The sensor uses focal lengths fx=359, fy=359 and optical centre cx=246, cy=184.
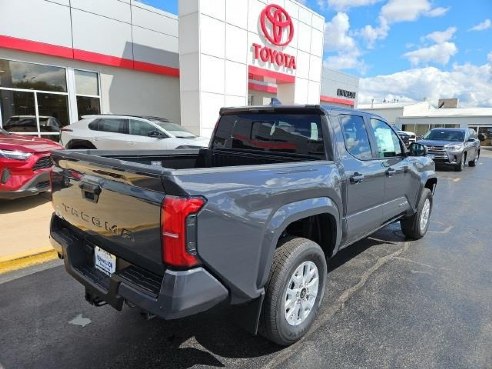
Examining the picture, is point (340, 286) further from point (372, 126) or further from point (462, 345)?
point (372, 126)

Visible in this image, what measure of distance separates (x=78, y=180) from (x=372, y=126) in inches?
121

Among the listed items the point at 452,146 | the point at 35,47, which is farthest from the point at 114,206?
the point at 452,146

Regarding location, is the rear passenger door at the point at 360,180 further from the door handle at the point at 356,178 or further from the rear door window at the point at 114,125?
the rear door window at the point at 114,125

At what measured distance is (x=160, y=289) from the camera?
2.01 meters

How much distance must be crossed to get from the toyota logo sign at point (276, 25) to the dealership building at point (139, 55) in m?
0.04

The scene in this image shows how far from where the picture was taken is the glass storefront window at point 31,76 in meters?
10.9

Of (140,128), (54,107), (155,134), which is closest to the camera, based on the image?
(155,134)

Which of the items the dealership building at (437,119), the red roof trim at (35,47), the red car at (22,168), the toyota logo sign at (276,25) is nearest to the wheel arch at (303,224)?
the red car at (22,168)

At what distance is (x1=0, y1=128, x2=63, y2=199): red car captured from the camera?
567cm

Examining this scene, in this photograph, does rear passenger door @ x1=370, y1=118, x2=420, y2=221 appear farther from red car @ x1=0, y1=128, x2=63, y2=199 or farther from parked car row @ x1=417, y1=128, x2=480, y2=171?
parked car row @ x1=417, y1=128, x2=480, y2=171

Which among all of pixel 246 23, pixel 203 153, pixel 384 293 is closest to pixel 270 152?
pixel 203 153

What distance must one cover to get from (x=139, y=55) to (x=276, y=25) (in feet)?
19.5

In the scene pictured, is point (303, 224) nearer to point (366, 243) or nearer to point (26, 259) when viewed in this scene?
point (366, 243)

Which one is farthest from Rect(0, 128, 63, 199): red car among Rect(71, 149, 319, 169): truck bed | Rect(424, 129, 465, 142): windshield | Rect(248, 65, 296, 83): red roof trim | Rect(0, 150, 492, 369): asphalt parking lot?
Rect(424, 129, 465, 142): windshield
